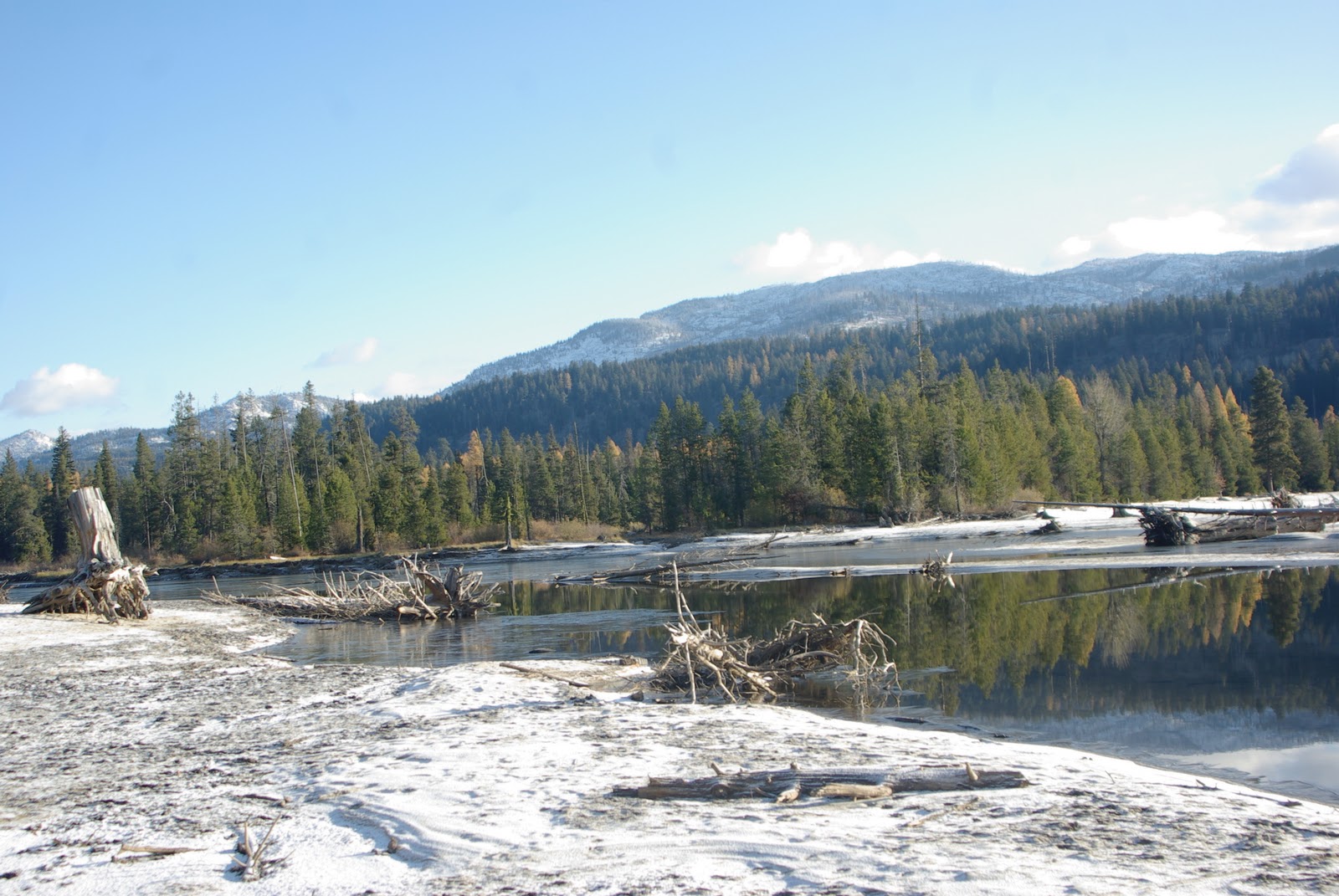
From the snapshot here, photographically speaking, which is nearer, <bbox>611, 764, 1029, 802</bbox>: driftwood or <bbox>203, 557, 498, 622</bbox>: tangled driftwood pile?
<bbox>611, 764, 1029, 802</bbox>: driftwood

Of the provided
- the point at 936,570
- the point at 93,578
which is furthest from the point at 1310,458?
the point at 93,578

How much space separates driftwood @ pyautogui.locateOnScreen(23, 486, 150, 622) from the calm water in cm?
598

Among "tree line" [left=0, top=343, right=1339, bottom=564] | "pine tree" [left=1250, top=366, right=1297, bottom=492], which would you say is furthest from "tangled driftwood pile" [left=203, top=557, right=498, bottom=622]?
"pine tree" [left=1250, top=366, right=1297, bottom=492]

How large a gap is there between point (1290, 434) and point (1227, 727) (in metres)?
108

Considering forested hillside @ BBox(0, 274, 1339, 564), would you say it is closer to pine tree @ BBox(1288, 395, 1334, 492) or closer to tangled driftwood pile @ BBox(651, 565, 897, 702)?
pine tree @ BBox(1288, 395, 1334, 492)

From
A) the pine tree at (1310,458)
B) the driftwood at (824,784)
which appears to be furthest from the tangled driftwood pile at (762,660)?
the pine tree at (1310,458)

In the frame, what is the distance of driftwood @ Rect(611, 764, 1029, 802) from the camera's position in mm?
8180

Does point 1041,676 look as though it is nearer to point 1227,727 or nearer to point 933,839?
point 1227,727

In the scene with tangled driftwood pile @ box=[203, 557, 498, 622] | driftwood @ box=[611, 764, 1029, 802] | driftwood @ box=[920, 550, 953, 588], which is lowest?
driftwood @ box=[920, 550, 953, 588]

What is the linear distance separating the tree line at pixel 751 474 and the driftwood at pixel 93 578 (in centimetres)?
6467

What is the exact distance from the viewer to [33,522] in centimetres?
10519

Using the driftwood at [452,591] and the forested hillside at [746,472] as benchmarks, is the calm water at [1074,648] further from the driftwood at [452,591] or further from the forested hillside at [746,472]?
the forested hillside at [746,472]

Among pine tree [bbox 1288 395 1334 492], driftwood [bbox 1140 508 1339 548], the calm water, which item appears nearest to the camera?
the calm water

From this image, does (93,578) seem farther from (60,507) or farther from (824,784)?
(60,507)
